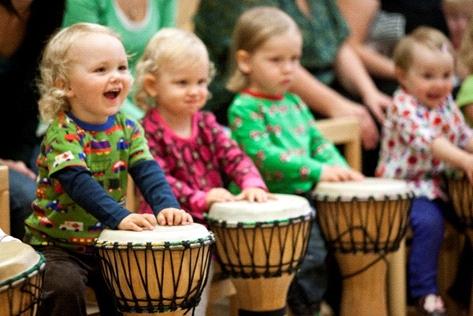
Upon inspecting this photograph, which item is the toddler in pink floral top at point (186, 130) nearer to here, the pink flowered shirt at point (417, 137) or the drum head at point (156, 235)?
the drum head at point (156, 235)

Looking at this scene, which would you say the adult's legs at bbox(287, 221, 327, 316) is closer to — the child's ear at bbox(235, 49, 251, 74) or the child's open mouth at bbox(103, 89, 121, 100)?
the child's ear at bbox(235, 49, 251, 74)

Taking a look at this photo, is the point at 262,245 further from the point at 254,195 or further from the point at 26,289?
the point at 26,289

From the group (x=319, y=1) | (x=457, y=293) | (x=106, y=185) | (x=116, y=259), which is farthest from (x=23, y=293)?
(x=319, y=1)

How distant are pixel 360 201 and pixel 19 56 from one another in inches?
49.5

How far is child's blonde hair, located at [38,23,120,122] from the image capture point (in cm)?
280

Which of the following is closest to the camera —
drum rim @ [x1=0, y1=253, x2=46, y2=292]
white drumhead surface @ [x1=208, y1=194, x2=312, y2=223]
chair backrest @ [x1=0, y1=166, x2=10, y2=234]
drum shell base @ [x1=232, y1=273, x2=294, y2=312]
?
drum rim @ [x1=0, y1=253, x2=46, y2=292]

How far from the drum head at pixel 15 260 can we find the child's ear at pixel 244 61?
4.81 feet

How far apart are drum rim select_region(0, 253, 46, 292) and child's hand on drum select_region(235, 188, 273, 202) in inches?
37.9

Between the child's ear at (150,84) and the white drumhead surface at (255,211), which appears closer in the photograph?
the white drumhead surface at (255,211)

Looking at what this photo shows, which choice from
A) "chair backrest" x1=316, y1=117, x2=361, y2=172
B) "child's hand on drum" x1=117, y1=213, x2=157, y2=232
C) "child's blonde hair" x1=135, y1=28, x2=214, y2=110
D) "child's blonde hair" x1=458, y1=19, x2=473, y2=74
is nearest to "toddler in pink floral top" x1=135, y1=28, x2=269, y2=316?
"child's blonde hair" x1=135, y1=28, x2=214, y2=110

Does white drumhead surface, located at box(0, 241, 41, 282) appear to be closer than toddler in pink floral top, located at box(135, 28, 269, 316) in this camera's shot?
Yes

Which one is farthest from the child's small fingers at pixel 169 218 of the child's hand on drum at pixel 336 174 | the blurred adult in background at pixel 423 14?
the blurred adult in background at pixel 423 14

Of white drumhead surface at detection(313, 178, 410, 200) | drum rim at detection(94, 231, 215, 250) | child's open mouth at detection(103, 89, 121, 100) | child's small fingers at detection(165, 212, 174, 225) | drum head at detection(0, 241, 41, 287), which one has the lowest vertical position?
white drumhead surface at detection(313, 178, 410, 200)

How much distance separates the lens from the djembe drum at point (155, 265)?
2629mm
